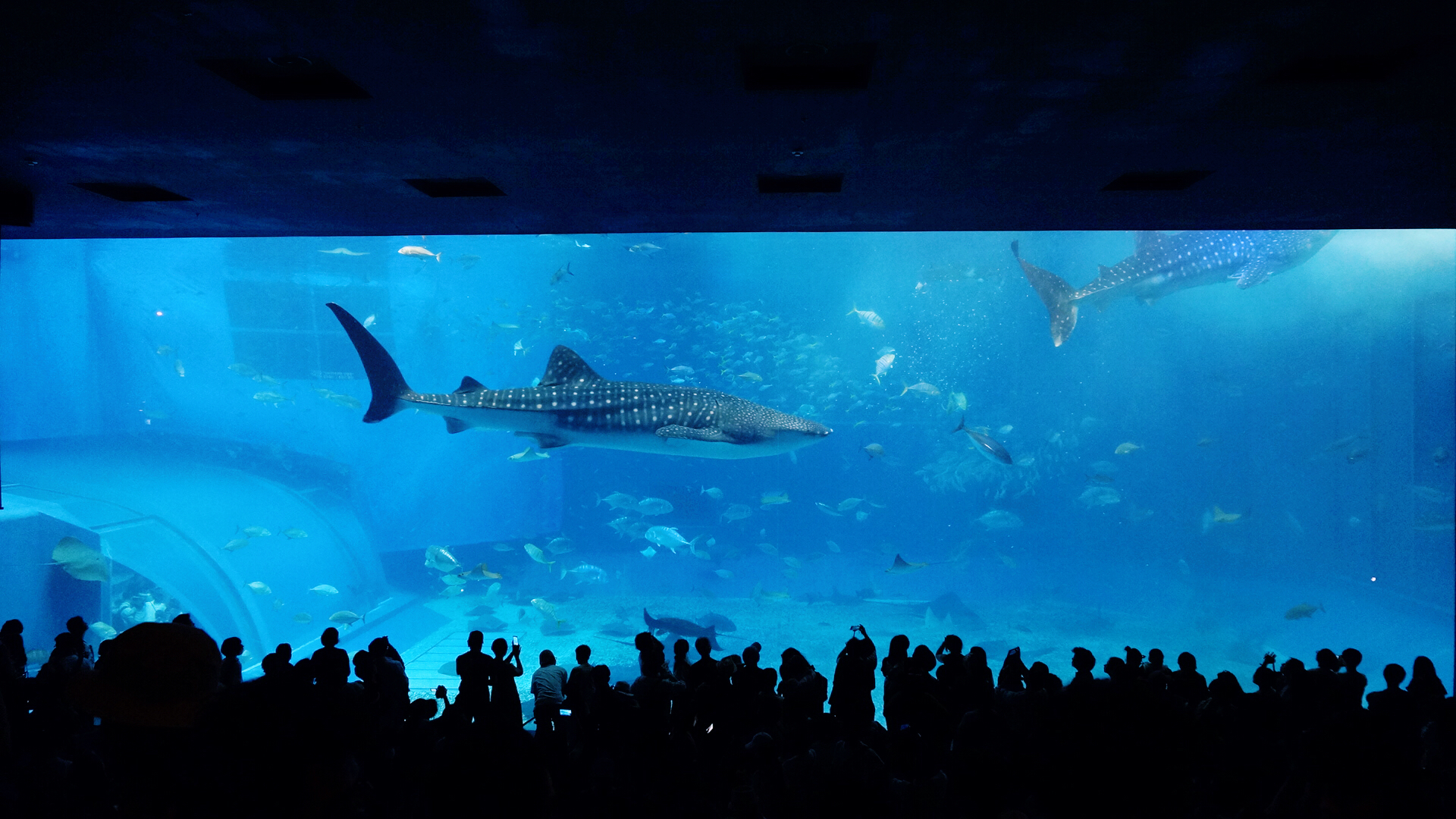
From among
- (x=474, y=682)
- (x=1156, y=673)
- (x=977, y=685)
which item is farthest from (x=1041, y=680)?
(x=474, y=682)

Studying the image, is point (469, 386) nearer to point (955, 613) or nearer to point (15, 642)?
point (15, 642)

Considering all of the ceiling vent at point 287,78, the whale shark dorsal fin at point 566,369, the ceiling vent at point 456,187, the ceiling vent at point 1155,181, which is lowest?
the whale shark dorsal fin at point 566,369

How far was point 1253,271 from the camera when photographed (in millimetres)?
16625

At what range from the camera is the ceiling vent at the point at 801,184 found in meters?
5.35

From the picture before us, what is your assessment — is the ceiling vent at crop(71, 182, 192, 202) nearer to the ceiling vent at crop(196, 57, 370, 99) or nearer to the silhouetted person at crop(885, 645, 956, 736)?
the ceiling vent at crop(196, 57, 370, 99)

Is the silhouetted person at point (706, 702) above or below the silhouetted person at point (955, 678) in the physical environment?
below

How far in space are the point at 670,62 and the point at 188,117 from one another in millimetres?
3290

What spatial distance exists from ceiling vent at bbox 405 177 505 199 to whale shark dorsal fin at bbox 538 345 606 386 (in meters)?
3.83

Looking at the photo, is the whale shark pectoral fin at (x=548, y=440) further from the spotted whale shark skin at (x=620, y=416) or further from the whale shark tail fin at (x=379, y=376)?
the whale shark tail fin at (x=379, y=376)

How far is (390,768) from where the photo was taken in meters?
3.57

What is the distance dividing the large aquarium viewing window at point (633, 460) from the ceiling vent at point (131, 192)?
2.18 metres

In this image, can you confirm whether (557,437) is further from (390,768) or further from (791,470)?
(791,470)

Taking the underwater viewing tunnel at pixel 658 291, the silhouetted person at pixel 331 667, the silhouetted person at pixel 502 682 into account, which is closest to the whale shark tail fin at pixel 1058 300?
the underwater viewing tunnel at pixel 658 291

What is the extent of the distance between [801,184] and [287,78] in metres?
3.59
